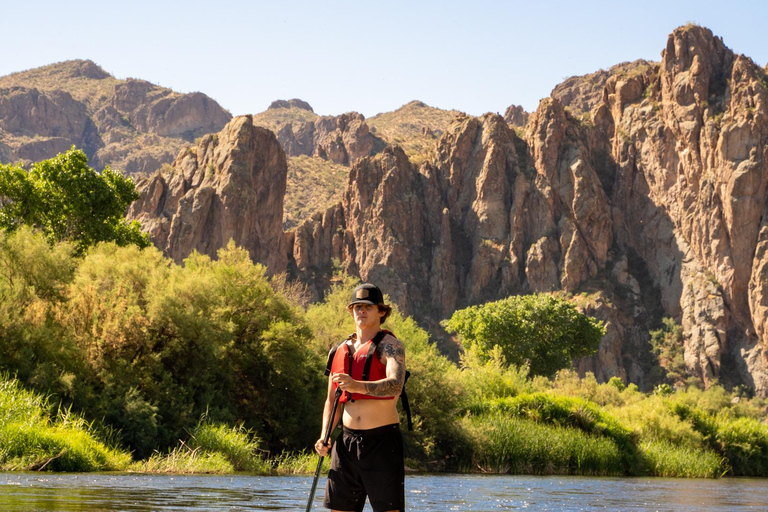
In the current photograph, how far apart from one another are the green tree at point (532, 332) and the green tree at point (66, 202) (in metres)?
32.9

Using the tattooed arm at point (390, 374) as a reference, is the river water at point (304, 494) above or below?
below

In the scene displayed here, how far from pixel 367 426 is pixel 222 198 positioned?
131 meters

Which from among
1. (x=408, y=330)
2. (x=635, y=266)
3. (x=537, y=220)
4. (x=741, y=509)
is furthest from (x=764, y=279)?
(x=741, y=509)

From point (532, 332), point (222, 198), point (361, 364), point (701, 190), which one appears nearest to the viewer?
point (361, 364)

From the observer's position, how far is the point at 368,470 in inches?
342

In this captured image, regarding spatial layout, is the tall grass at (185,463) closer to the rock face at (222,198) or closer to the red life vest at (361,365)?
the red life vest at (361,365)

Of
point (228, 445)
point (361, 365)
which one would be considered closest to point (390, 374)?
point (361, 365)

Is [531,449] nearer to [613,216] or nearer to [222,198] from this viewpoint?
[222,198]

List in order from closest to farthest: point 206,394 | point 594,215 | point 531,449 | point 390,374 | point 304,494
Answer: point 390,374 → point 304,494 → point 206,394 → point 531,449 → point 594,215

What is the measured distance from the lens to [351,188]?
160 metres

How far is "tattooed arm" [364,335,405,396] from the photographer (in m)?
8.35

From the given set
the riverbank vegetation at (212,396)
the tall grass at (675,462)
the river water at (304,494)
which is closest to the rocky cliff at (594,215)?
the tall grass at (675,462)

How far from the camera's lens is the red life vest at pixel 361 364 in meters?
8.58

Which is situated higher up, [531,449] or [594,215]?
[594,215]
